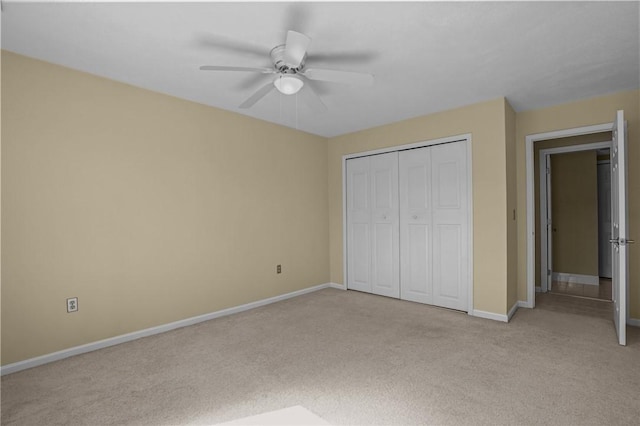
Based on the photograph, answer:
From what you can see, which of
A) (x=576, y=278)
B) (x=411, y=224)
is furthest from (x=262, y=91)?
(x=576, y=278)

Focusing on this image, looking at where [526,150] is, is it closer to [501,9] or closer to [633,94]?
[633,94]

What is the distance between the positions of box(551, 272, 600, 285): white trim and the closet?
2.91 metres

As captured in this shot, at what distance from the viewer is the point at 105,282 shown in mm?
2824

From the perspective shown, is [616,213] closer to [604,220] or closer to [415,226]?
[415,226]

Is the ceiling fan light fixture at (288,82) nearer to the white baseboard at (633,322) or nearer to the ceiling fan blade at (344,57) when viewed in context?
the ceiling fan blade at (344,57)

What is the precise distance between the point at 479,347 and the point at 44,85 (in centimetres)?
419

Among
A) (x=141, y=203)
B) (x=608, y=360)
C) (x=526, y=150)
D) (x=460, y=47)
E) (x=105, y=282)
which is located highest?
(x=460, y=47)

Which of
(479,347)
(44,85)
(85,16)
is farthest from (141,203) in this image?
(479,347)

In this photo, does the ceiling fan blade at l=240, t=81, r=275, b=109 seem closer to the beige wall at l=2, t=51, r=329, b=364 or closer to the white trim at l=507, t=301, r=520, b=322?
the beige wall at l=2, t=51, r=329, b=364

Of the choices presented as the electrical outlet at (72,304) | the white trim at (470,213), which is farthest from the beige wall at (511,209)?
the electrical outlet at (72,304)

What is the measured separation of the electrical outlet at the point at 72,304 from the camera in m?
2.63

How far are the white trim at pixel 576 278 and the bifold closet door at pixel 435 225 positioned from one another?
2907 mm

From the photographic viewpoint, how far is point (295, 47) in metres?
1.92

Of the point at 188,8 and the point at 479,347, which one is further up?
the point at 188,8
